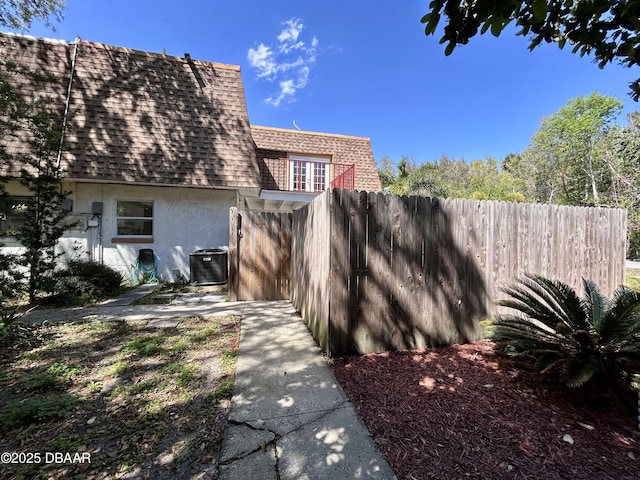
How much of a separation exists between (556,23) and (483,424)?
3.57m

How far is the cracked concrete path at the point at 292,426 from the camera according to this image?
5.48 ft

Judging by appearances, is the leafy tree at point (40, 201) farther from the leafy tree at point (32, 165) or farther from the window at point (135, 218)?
the window at point (135, 218)

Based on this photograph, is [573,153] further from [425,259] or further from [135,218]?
[135,218]

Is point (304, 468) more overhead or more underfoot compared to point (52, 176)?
more underfoot

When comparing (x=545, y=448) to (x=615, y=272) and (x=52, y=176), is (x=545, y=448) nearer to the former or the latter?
(x=615, y=272)

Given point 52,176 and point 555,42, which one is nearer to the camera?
point 555,42

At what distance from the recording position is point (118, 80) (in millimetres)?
8180

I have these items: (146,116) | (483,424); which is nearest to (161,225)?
(146,116)

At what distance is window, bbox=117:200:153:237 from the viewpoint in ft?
26.7

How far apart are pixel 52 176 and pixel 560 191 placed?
2926 centimetres

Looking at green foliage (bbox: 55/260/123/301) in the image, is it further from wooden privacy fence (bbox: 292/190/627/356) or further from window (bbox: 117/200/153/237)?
wooden privacy fence (bbox: 292/190/627/356)

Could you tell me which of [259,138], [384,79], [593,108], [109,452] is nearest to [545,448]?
[109,452]

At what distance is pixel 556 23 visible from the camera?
2.57m

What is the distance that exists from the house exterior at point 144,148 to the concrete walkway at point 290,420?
5.49m
